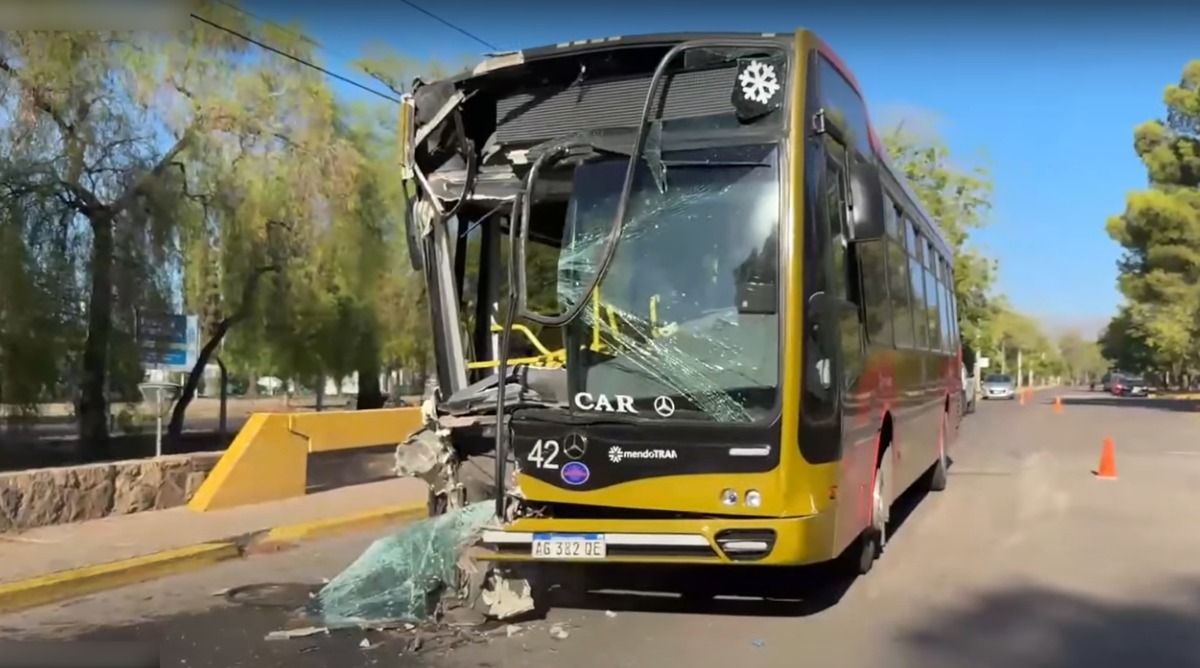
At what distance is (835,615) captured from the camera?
7484 millimetres

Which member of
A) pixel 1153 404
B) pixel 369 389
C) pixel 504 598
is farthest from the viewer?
pixel 1153 404

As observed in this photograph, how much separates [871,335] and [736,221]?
7.04 feet

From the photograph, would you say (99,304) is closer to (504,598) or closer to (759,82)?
(504,598)

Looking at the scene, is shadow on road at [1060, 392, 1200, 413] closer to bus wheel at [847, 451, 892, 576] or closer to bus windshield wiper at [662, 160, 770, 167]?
bus wheel at [847, 451, 892, 576]

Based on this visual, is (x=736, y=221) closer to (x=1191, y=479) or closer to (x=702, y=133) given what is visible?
(x=702, y=133)

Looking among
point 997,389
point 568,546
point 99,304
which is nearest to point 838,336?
point 568,546

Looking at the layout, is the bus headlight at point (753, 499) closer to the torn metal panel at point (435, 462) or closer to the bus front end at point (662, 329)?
the bus front end at point (662, 329)

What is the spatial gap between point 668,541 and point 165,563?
4.86 metres

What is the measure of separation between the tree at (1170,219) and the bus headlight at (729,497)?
1945 inches

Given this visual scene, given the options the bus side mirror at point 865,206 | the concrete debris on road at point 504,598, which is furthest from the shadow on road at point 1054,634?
the bus side mirror at point 865,206

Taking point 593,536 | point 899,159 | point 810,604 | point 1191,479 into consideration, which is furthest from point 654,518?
point 899,159

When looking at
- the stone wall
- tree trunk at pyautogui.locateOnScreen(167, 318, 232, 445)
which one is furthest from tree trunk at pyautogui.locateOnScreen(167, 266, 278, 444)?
the stone wall

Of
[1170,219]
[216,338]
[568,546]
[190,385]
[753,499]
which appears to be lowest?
[568,546]

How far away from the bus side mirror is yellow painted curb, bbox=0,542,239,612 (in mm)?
6056
